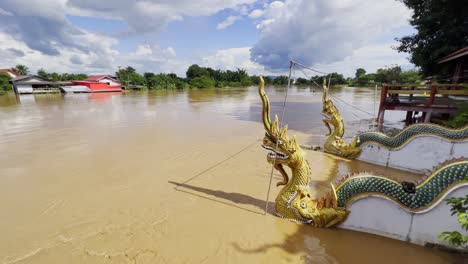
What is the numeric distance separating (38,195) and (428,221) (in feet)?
26.5

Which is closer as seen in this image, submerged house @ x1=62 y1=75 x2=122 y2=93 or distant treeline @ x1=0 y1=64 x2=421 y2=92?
submerged house @ x1=62 y1=75 x2=122 y2=93

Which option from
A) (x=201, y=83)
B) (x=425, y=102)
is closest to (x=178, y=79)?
(x=201, y=83)

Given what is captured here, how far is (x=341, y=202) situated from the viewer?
4.10m

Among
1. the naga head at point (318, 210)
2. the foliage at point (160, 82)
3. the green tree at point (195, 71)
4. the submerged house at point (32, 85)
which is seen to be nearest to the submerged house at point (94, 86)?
the submerged house at point (32, 85)

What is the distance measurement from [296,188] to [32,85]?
1914 inches

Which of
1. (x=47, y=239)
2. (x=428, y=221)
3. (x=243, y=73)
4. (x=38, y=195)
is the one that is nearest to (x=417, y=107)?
(x=428, y=221)

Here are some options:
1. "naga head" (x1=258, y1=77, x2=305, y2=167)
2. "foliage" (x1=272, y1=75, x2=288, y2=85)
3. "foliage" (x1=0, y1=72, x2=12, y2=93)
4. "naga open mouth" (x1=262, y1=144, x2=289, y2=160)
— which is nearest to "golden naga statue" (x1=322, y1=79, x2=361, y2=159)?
"naga head" (x1=258, y1=77, x2=305, y2=167)

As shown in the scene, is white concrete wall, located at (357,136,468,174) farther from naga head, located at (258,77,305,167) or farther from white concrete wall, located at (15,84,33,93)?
white concrete wall, located at (15,84,33,93)

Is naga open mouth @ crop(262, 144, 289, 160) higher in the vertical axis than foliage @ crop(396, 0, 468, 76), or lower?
lower

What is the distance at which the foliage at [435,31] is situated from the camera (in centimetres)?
1177

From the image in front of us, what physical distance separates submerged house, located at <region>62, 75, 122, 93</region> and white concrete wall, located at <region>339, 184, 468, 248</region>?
48314 millimetres

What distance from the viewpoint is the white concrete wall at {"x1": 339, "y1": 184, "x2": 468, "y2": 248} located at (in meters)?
3.30

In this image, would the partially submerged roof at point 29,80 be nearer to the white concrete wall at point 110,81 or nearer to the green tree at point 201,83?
the white concrete wall at point 110,81

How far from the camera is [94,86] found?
143 ft
